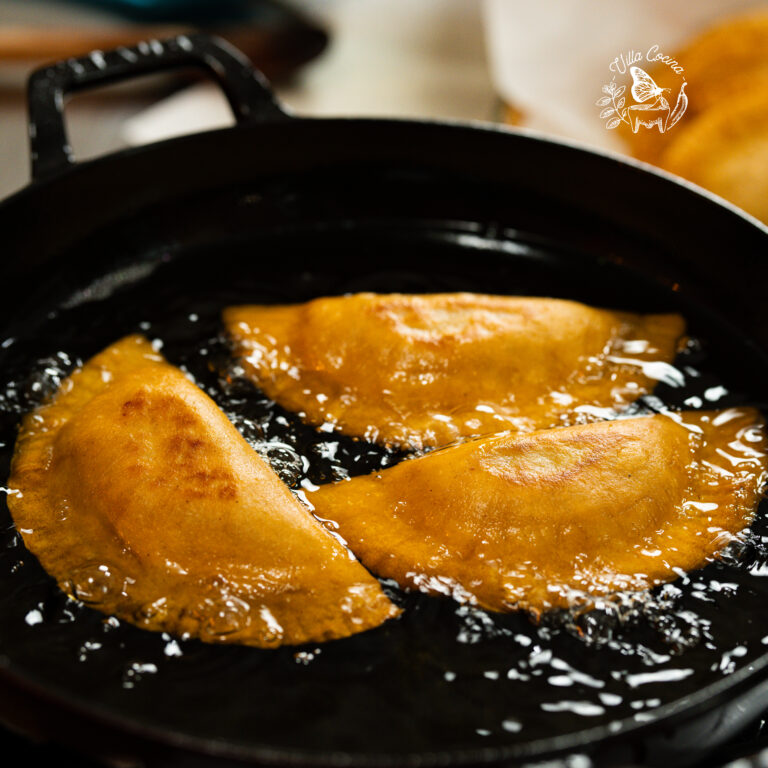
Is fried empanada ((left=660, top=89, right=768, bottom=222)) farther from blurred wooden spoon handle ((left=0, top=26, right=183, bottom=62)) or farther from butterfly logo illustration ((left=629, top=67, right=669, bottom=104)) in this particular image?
blurred wooden spoon handle ((left=0, top=26, right=183, bottom=62))

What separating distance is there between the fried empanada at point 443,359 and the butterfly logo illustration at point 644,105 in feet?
1.47

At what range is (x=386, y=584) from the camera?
0.89 metres

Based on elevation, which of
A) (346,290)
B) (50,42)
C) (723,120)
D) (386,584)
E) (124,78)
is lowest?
(386,584)

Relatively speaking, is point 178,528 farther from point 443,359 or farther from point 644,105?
point 644,105

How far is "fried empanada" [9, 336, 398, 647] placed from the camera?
0.85m

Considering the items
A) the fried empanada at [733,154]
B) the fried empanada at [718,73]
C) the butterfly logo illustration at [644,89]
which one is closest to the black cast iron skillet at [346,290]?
the butterfly logo illustration at [644,89]

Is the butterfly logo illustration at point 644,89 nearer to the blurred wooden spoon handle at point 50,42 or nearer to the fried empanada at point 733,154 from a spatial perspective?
the fried empanada at point 733,154

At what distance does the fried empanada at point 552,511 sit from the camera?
2.94ft

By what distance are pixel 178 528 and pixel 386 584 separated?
222 mm

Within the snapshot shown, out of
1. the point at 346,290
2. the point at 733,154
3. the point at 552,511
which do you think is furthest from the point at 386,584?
the point at 733,154

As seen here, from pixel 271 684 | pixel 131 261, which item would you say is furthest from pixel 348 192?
pixel 271 684

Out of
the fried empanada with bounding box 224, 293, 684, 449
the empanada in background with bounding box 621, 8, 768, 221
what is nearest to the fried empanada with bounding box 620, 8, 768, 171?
the empanada in background with bounding box 621, 8, 768, 221

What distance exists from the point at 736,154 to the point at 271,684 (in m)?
1.37

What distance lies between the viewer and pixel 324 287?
131 cm
